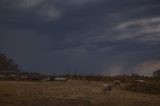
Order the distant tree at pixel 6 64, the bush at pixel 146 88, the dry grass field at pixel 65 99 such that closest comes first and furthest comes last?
the dry grass field at pixel 65 99 < the bush at pixel 146 88 < the distant tree at pixel 6 64

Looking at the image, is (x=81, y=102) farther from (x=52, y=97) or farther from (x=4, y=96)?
(x=4, y=96)

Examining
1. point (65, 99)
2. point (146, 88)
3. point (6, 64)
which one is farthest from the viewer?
point (6, 64)

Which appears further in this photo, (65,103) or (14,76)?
(14,76)

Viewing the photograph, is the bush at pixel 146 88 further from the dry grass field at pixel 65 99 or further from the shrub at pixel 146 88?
the dry grass field at pixel 65 99

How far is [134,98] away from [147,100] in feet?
3.12

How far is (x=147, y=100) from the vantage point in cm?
2375

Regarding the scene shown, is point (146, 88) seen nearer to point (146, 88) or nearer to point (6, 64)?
point (146, 88)

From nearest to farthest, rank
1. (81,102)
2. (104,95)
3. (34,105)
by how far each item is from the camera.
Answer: (34,105)
(81,102)
(104,95)

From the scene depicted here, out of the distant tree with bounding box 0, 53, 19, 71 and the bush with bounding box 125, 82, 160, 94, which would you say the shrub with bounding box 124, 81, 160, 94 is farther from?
the distant tree with bounding box 0, 53, 19, 71

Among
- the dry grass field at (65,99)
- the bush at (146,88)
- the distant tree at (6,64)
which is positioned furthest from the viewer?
the distant tree at (6,64)

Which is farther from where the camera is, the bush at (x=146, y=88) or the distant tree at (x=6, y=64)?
the distant tree at (x=6, y=64)

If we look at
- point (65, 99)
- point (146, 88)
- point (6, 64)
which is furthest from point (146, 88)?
point (6, 64)

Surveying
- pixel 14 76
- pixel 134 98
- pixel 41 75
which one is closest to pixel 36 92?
pixel 134 98

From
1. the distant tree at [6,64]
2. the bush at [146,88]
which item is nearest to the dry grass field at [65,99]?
the bush at [146,88]
